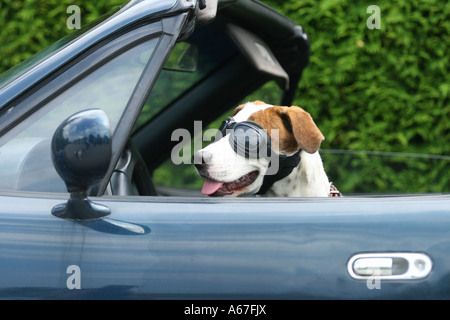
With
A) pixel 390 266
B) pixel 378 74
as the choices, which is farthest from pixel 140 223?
pixel 378 74

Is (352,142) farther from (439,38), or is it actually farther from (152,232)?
(152,232)

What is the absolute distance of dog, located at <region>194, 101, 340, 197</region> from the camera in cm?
246

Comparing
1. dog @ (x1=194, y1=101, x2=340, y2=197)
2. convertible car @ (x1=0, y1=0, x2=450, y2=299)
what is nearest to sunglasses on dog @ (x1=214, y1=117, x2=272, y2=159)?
dog @ (x1=194, y1=101, x2=340, y2=197)

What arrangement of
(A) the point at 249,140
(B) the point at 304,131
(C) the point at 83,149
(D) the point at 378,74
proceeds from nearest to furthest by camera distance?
(C) the point at 83,149, (A) the point at 249,140, (B) the point at 304,131, (D) the point at 378,74

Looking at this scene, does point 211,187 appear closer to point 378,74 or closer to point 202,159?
point 202,159

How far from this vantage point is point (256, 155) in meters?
2.48

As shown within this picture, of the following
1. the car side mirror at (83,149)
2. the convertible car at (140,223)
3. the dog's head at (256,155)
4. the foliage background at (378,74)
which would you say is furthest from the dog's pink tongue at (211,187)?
the foliage background at (378,74)

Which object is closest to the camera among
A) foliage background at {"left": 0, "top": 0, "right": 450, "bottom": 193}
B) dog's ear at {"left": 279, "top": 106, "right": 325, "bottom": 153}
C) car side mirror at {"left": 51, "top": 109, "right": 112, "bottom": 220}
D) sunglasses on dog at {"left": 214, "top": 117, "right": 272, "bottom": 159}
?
car side mirror at {"left": 51, "top": 109, "right": 112, "bottom": 220}

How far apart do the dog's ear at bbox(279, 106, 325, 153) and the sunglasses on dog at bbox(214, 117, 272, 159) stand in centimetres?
13

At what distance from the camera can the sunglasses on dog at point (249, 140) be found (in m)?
2.43

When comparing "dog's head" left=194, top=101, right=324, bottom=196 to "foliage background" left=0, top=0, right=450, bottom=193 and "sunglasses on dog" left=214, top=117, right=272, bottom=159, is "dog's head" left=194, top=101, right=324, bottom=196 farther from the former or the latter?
"foliage background" left=0, top=0, right=450, bottom=193

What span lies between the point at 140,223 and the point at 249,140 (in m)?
0.83

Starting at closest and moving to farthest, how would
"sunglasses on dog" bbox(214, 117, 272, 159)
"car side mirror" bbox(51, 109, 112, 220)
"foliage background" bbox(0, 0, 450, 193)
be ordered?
1. "car side mirror" bbox(51, 109, 112, 220)
2. "sunglasses on dog" bbox(214, 117, 272, 159)
3. "foliage background" bbox(0, 0, 450, 193)
